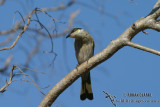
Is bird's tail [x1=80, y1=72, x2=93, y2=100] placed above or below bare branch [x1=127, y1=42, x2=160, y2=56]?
above

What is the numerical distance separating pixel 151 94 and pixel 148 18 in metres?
1.52

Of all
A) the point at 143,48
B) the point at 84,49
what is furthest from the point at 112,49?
the point at 84,49

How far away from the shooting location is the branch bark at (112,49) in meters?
2.32

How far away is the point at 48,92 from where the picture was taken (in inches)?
98.5

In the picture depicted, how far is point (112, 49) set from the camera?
236cm

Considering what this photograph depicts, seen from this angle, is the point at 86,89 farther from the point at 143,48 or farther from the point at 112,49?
the point at 143,48

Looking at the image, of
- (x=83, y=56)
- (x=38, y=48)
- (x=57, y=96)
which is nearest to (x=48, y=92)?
(x=57, y=96)

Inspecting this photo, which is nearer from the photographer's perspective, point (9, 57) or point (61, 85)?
point (61, 85)

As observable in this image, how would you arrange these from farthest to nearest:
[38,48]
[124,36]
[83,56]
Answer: [83,56] < [38,48] < [124,36]

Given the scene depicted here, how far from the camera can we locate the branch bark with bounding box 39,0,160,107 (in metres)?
2.32

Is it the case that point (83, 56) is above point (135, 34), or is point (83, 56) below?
above

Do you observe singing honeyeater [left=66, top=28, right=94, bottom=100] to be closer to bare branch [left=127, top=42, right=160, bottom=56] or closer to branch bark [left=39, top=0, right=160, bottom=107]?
branch bark [left=39, top=0, right=160, bottom=107]

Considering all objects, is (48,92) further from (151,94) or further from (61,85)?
(151,94)

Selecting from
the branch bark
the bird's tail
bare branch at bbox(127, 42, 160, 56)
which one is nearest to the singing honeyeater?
the bird's tail
